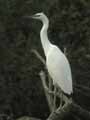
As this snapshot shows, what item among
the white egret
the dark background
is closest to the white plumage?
the white egret

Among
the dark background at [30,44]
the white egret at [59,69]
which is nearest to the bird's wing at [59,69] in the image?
the white egret at [59,69]

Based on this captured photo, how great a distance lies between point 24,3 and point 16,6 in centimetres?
17

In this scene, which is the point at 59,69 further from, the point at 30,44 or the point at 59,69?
the point at 30,44

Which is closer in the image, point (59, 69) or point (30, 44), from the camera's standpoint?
point (59, 69)

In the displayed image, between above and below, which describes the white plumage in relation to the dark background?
above

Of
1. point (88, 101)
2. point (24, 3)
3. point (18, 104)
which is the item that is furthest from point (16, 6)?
point (88, 101)

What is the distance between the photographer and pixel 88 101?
617cm

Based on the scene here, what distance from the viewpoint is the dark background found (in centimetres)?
669

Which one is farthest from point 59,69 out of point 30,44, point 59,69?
point 30,44

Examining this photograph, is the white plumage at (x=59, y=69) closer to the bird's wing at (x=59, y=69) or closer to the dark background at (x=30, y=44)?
the bird's wing at (x=59, y=69)

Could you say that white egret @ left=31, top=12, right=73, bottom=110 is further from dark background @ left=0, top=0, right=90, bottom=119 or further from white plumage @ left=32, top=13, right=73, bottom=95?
dark background @ left=0, top=0, right=90, bottom=119

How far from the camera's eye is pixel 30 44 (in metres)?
7.39

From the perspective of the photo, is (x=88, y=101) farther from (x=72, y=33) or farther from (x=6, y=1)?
(x=6, y=1)

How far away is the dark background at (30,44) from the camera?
669cm
